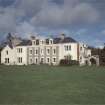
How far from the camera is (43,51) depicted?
10138 centimetres

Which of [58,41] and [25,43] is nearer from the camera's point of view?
[58,41]

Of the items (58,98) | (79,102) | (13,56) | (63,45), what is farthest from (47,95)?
(13,56)

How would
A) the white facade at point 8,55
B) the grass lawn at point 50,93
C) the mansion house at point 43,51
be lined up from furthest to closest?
the white facade at point 8,55, the mansion house at point 43,51, the grass lawn at point 50,93

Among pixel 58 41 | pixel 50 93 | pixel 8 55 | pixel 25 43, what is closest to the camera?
pixel 50 93

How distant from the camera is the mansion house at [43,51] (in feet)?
318

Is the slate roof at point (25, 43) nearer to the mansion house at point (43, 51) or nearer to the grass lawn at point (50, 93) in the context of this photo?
the mansion house at point (43, 51)

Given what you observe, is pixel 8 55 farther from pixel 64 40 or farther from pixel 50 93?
pixel 50 93

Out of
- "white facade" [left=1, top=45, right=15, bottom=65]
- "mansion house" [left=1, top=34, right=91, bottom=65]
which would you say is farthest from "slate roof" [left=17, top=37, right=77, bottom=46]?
"white facade" [left=1, top=45, right=15, bottom=65]

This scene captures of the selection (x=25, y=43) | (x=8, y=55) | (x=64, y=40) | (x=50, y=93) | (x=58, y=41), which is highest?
(x=64, y=40)

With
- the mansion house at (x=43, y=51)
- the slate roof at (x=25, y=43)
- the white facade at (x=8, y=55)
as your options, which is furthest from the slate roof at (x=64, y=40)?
the white facade at (x=8, y=55)

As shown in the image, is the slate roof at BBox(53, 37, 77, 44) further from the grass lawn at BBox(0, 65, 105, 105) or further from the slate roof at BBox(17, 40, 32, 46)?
the grass lawn at BBox(0, 65, 105, 105)

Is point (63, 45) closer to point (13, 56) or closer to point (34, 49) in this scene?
point (34, 49)

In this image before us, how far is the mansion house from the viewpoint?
97000 mm

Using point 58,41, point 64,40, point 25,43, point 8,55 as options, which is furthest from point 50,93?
point 8,55
